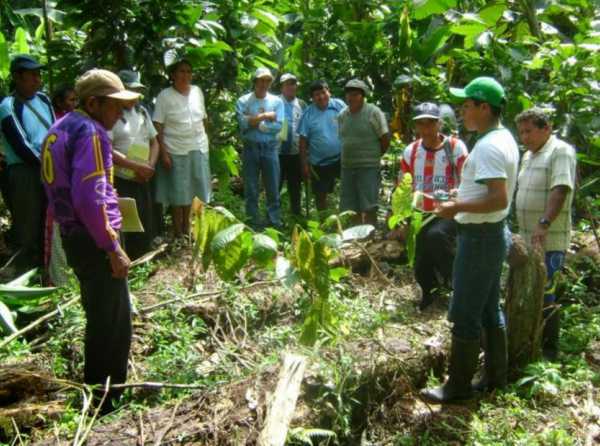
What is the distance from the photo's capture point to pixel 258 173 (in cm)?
764

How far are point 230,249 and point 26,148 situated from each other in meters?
3.02

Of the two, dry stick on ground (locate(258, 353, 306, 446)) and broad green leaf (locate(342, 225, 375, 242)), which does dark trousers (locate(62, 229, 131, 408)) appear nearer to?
dry stick on ground (locate(258, 353, 306, 446))

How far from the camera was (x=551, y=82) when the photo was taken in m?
6.07

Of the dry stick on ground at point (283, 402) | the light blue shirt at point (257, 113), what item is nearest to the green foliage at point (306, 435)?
the dry stick on ground at point (283, 402)

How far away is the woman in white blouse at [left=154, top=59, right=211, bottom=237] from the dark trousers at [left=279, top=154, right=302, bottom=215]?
1.56 m

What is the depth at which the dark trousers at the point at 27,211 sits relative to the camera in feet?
18.3

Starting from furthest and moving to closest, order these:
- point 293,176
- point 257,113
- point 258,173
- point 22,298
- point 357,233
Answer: point 293,176, point 258,173, point 257,113, point 22,298, point 357,233

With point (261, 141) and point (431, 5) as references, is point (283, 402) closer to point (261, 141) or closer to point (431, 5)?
point (431, 5)

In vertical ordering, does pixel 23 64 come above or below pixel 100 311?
above

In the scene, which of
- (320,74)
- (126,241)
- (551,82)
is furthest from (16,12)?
(551,82)

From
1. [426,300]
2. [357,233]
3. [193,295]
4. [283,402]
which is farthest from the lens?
[426,300]

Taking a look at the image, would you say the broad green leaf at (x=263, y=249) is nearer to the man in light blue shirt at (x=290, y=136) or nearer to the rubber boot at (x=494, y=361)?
the rubber boot at (x=494, y=361)

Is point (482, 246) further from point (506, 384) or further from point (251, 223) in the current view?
point (251, 223)

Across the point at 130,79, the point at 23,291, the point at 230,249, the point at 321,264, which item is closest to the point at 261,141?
the point at 130,79
